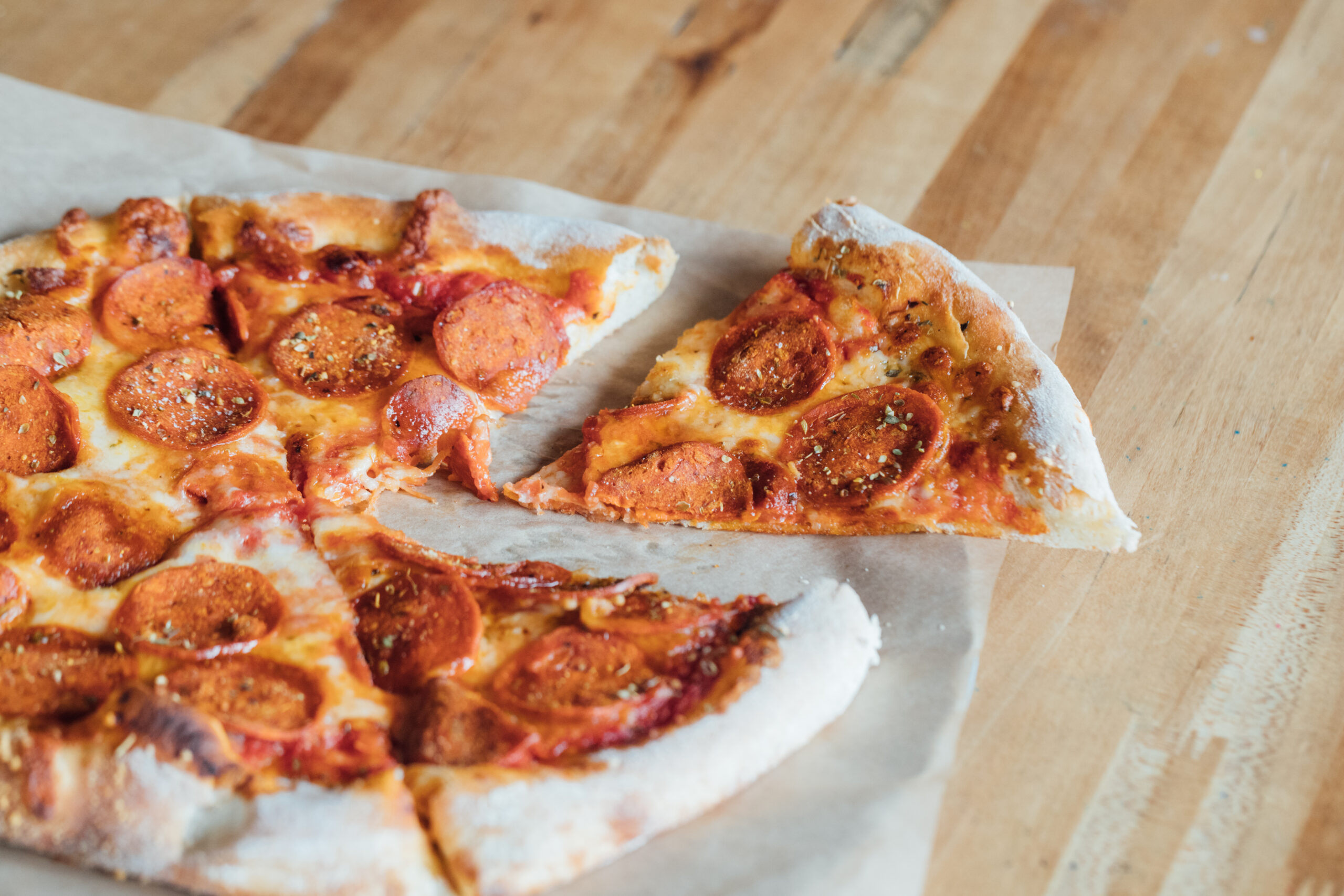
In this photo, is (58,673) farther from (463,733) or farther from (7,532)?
(463,733)

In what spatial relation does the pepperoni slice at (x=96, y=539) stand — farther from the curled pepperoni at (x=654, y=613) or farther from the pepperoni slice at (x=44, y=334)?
the curled pepperoni at (x=654, y=613)

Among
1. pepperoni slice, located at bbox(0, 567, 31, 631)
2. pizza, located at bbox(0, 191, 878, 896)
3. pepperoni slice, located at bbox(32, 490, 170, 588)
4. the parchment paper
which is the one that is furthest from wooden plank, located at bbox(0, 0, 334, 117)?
pepperoni slice, located at bbox(0, 567, 31, 631)

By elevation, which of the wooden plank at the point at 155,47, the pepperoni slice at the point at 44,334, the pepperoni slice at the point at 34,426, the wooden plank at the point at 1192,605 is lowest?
the wooden plank at the point at 1192,605

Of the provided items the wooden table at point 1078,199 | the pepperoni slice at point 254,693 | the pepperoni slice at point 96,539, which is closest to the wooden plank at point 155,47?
the wooden table at point 1078,199

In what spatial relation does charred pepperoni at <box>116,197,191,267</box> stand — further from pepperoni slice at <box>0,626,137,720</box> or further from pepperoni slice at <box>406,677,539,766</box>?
pepperoni slice at <box>406,677,539,766</box>

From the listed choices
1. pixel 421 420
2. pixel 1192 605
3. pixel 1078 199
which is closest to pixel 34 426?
pixel 421 420

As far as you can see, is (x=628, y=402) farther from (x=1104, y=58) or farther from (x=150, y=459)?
(x=1104, y=58)
